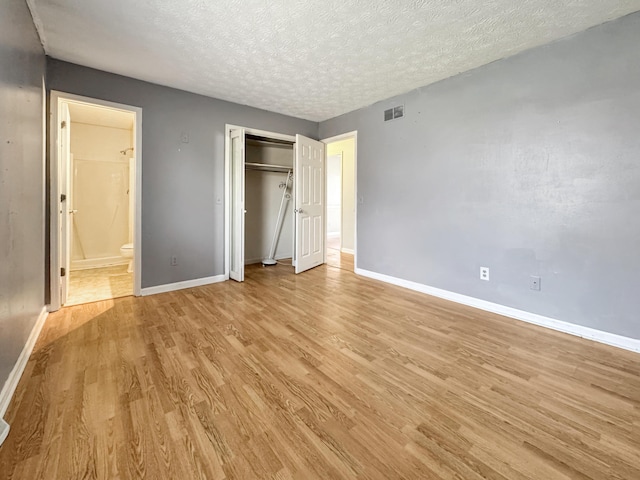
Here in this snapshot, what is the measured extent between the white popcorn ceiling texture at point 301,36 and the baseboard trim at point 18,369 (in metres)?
2.33

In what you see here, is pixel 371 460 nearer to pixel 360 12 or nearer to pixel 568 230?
pixel 568 230

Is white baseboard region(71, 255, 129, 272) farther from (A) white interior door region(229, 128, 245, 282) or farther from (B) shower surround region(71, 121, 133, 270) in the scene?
(A) white interior door region(229, 128, 245, 282)

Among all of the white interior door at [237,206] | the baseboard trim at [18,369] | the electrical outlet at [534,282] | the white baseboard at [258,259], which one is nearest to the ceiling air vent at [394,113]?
the white interior door at [237,206]

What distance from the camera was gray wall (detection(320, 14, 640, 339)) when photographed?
2.18 metres

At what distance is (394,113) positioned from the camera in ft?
12.3

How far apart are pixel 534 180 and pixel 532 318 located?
1.24m

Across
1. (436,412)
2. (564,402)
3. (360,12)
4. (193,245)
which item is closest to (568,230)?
(564,402)

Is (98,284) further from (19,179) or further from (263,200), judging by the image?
(263,200)

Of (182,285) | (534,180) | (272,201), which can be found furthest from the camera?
(272,201)

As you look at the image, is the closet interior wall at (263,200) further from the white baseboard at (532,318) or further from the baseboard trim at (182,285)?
the white baseboard at (532,318)

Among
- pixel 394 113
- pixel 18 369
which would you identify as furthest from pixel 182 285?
pixel 394 113

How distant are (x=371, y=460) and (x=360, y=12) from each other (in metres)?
2.66

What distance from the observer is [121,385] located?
168cm

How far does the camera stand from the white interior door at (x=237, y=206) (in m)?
3.89
